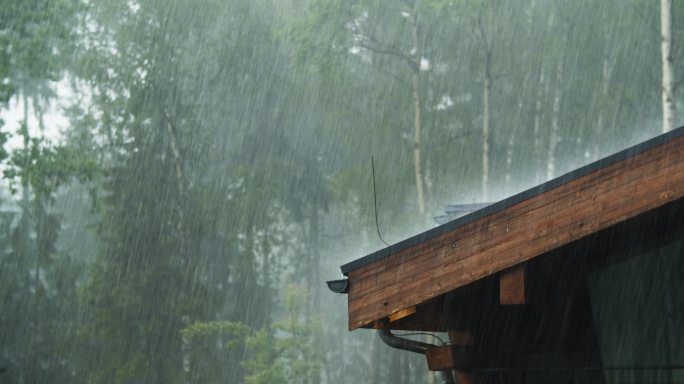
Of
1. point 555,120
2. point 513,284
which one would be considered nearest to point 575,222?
point 513,284

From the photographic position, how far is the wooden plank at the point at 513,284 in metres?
3.83

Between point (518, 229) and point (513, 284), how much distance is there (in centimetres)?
24

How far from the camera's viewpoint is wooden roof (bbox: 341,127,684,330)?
365 centimetres

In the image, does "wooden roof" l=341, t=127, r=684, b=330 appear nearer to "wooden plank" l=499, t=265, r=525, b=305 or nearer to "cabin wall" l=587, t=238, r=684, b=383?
"wooden plank" l=499, t=265, r=525, b=305

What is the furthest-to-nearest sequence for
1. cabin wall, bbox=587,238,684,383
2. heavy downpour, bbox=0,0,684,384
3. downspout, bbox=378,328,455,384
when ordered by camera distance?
1. heavy downpour, bbox=0,0,684,384
2. downspout, bbox=378,328,455,384
3. cabin wall, bbox=587,238,684,383

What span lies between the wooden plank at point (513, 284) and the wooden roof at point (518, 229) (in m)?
0.05

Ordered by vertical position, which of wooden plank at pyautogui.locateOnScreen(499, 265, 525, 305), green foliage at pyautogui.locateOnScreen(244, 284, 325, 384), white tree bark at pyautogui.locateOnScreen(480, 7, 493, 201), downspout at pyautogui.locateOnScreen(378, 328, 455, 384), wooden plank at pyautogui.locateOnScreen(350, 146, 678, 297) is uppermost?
white tree bark at pyautogui.locateOnScreen(480, 7, 493, 201)

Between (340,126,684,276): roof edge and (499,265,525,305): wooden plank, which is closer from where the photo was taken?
(340,126,684,276): roof edge

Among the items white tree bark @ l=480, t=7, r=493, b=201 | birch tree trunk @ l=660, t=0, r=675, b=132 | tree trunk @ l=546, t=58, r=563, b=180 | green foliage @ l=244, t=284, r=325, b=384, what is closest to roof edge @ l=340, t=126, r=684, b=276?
birch tree trunk @ l=660, t=0, r=675, b=132

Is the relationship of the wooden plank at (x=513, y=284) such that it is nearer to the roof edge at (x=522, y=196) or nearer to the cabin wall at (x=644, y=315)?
the roof edge at (x=522, y=196)

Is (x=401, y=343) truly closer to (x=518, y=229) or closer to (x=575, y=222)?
(x=518, y=229)

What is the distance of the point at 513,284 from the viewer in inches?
152

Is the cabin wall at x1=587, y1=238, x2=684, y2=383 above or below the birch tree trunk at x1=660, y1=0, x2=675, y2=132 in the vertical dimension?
below

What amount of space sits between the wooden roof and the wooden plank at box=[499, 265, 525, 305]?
51 millimetres
